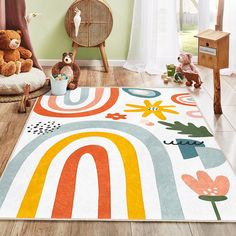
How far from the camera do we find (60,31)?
438 centimetres

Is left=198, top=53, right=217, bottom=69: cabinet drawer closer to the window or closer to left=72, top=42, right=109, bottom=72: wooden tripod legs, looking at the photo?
left=72, top=42, right=109, bottom=72: wooden tripod legs

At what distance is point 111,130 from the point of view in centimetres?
292

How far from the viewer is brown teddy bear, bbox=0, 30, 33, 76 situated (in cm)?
354

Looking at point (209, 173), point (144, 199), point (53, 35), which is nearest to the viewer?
point (144, 199)

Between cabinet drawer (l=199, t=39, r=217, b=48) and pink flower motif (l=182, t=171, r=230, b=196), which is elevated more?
cabinet drawer (l=199, t=39, r=217, b=48)

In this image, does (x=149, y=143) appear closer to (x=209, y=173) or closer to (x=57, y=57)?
(x=209, y=173)

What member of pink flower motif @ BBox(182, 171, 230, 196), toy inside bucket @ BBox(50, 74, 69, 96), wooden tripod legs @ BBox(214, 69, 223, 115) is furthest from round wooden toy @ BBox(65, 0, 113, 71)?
pink flower motif @ BBox(182, 171, 230, 196)

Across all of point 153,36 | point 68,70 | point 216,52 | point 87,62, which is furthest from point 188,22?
point 216,52

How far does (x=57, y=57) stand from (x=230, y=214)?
2.82 metres

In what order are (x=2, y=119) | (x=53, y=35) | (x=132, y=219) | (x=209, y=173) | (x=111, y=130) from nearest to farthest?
(x=132, y=219), (x=209, y=173), (x=111, y=130), (x=2, y=119), (x=53, y=35)

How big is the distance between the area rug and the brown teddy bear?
0.38 m

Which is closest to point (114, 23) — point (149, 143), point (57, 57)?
point (57, 57)

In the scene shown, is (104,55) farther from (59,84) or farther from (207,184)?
(207,184)

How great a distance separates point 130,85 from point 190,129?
1052 mm
